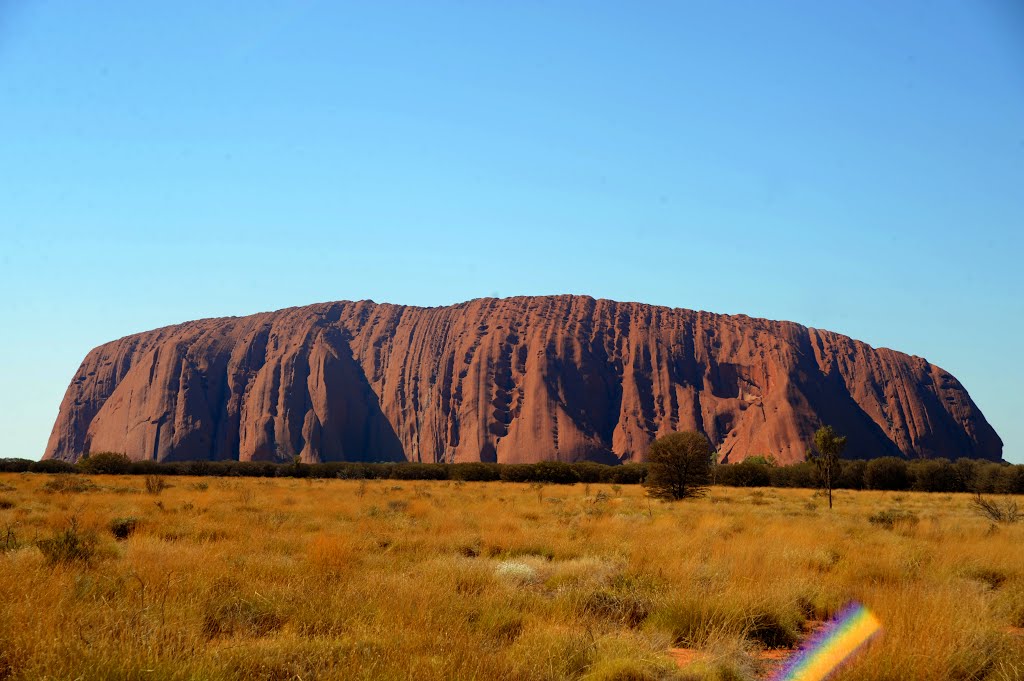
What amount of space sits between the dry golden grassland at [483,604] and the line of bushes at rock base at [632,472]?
43.8 m

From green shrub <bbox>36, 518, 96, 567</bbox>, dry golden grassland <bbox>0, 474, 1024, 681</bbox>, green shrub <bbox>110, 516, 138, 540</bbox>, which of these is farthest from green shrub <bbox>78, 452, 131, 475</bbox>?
green shrub <bbox>36, 518, 96, 567</bbox>

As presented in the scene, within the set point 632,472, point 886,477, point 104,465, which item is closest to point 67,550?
point 104,465

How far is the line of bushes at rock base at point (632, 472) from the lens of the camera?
53.1m

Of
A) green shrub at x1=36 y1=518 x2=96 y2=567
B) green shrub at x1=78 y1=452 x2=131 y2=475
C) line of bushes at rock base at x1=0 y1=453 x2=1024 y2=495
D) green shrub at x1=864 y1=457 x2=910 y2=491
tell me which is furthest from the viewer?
green shrub at x1=78 y1=452 x2=131 y2=475

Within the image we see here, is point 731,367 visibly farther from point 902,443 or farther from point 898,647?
point 898,647

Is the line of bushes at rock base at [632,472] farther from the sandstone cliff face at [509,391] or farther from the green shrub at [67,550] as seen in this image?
the green shrub at [67,550]

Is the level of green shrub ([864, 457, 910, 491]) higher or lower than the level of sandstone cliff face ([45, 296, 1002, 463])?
lower

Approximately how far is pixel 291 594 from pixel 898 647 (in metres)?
5.86

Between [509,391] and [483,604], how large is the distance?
350 feet

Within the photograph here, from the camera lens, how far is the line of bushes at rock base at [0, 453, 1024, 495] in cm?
5306

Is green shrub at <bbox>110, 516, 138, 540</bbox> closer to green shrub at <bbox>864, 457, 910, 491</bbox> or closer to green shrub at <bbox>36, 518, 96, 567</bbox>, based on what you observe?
green shrub at <bbox>36, 518, 96, 567</bbox>

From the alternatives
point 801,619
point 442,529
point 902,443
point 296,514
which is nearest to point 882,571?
point 801,619

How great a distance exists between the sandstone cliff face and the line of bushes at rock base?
3468 cm

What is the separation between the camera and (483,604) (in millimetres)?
7480
